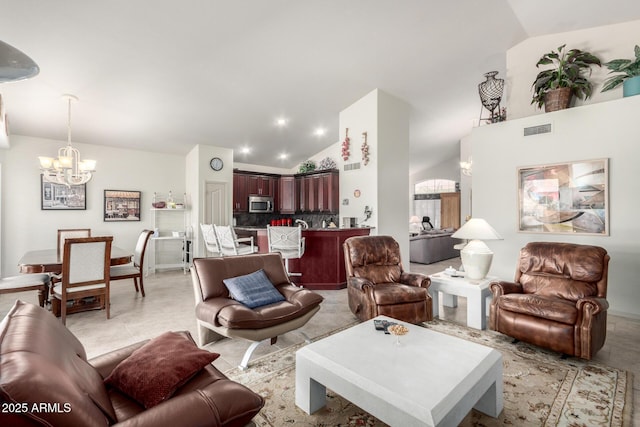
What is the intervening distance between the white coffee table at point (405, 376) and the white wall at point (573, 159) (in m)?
3.05

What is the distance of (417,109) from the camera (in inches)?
249

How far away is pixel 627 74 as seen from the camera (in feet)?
12.0

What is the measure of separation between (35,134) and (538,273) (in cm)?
770

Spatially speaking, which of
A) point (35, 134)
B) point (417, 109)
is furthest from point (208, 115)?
point (417, 109)

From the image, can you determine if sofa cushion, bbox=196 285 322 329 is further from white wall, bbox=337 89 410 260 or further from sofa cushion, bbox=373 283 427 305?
white wall, bbox=337 89 410 260

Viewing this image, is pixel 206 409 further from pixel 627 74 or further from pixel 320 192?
pixel 320 192

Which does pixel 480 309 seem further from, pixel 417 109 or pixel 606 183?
pixel 417 109

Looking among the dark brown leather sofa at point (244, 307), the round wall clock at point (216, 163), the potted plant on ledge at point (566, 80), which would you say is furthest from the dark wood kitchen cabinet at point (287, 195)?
the potted plant on ledge at point (566, 80)

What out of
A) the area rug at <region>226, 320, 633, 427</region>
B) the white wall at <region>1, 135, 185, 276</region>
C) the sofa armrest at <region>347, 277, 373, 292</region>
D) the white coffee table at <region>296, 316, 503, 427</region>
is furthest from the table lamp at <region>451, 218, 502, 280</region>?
the white wall at <region>1, 135, 185, 276</region>

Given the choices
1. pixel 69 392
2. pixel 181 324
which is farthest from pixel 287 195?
pixel 69 392

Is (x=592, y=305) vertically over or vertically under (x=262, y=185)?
under

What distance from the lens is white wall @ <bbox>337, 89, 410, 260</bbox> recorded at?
17.8 ft

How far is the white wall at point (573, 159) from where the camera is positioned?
3.61 metres

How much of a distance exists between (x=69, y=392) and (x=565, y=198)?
505 cm
